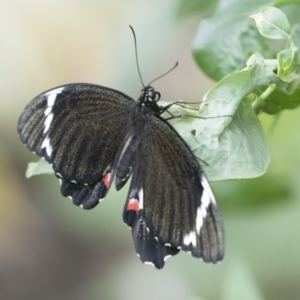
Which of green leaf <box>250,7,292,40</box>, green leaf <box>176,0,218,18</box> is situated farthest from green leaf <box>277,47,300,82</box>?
green leaf <box>176,0,218,18</box>

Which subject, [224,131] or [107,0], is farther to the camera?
[107,0]

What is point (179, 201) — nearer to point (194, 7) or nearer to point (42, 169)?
point (42, 169)

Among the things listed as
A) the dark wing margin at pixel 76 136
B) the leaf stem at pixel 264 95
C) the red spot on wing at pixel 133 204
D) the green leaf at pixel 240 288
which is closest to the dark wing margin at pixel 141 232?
the red spot on wing at pixel 133 204

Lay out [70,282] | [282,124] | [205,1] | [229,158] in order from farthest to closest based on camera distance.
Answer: [70,282] < [282,124] < [205,1] < [229,158]

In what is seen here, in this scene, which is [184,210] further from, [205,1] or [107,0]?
[107,0]

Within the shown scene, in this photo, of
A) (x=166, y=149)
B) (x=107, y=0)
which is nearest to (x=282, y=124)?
(x=166, y=149)

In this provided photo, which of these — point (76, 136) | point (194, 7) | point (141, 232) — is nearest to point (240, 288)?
point (141, 232)
